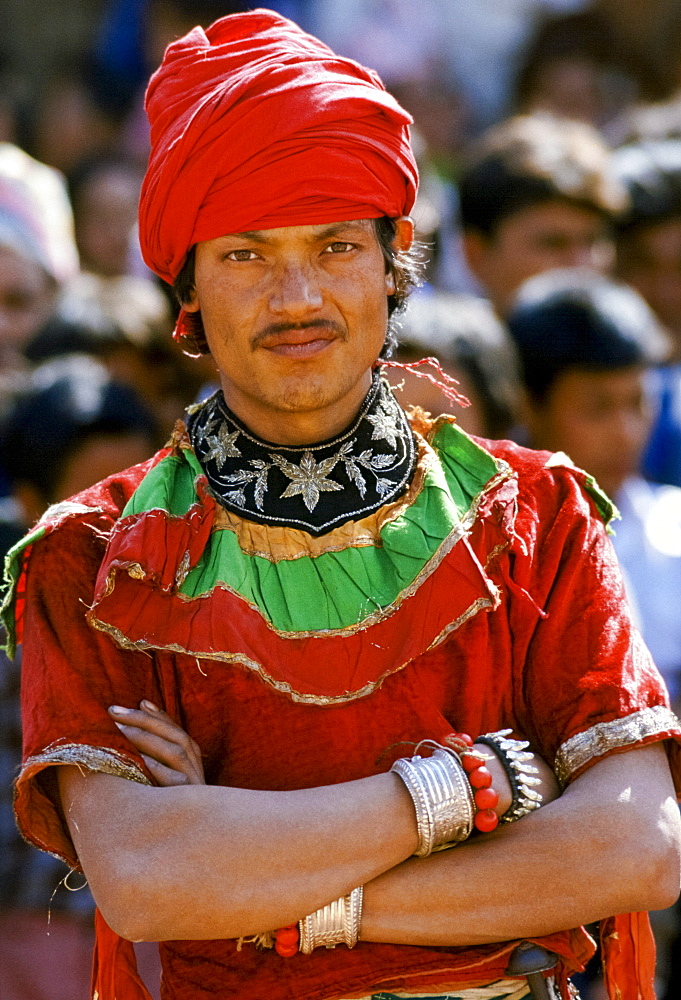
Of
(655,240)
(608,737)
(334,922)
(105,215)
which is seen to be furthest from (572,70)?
(334,922)

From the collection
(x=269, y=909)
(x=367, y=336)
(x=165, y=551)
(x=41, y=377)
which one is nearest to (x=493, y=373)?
(x=41, y=377)

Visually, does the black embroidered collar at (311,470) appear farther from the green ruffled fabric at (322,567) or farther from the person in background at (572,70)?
the person in background at (572,70)

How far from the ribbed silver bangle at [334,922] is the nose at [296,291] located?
1.11m

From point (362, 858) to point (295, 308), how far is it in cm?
105

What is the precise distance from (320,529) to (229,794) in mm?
570

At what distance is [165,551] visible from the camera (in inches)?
110

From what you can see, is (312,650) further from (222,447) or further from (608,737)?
(608,737)

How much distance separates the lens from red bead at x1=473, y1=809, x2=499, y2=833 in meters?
2.68

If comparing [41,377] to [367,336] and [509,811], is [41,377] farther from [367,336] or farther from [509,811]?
[509,811]

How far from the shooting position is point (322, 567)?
2865 mm

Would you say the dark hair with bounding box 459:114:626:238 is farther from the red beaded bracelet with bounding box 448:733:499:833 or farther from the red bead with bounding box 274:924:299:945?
the red bead with bounding box 274:924:299:945

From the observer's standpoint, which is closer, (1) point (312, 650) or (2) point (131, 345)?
(1) point (312, 650)

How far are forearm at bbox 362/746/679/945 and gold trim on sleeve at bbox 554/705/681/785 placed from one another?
0.06 m

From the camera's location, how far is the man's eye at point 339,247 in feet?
9.43
